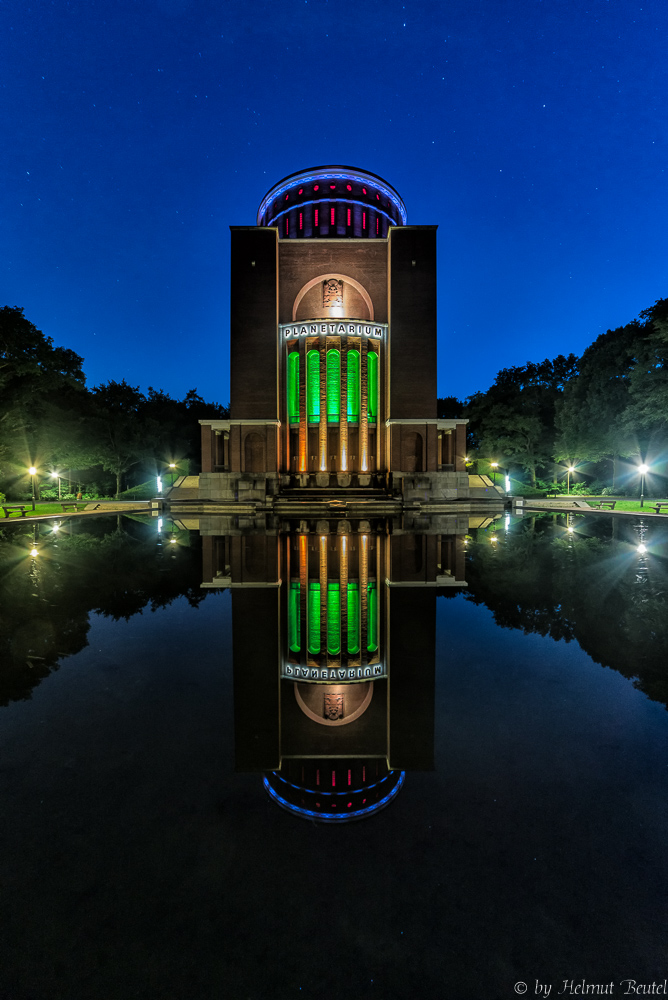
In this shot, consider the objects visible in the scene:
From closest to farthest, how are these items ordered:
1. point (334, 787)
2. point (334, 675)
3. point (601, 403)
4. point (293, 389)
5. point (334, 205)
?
point (334, 787) → point (334, 675) → point (293, 389) → point (334, 205) → point (601, 403)

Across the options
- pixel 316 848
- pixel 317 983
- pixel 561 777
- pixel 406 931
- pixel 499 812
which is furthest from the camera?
pixel 561 777

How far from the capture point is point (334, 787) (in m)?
2.91

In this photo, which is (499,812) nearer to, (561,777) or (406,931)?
(561,777)

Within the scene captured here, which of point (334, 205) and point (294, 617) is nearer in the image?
point (294, 617)

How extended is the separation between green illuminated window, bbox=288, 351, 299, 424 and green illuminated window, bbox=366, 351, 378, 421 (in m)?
5.90

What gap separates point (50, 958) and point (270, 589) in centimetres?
644

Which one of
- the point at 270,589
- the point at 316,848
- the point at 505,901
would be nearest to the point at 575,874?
the point at 505,901

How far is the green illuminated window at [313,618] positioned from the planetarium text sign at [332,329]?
31519mm

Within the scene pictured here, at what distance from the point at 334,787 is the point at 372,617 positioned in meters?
3.70

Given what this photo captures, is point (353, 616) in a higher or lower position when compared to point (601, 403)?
lower

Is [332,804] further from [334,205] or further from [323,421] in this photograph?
[334,205]

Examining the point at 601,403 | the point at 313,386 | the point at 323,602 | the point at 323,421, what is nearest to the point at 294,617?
the point at 323,602

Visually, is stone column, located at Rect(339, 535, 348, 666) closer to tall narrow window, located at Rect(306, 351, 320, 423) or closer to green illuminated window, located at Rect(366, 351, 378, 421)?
tall narrow window, located at Rect(306, 351, 320, 423)

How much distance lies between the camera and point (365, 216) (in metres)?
44.6
